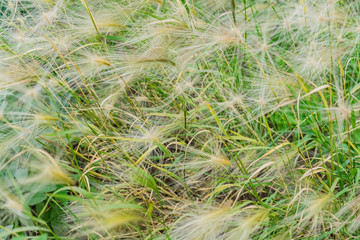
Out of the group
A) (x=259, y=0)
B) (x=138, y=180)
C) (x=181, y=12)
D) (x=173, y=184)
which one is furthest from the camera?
(x=259, y=0)

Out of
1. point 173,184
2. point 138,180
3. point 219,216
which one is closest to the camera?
point 219,216

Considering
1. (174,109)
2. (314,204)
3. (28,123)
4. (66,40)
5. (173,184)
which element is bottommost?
(173,184)

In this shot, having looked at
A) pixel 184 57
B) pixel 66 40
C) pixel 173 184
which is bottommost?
pixel 173 184

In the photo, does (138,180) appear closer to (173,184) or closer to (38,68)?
(173,184)

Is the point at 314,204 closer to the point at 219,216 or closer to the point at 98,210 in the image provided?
the point at 219,216

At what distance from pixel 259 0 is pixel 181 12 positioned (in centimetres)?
57

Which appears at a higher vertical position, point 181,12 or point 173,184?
point 181,12

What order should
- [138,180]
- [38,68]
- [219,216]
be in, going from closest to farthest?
[219,216], [138,180], [38,68]

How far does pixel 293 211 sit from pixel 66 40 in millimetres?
1074

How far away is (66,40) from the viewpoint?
1376 mm

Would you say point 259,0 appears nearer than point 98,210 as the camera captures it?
No

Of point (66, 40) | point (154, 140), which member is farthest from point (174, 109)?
point (66, 40)

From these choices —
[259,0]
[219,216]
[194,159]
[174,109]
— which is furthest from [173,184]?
[259,0]

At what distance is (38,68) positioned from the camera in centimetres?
128
